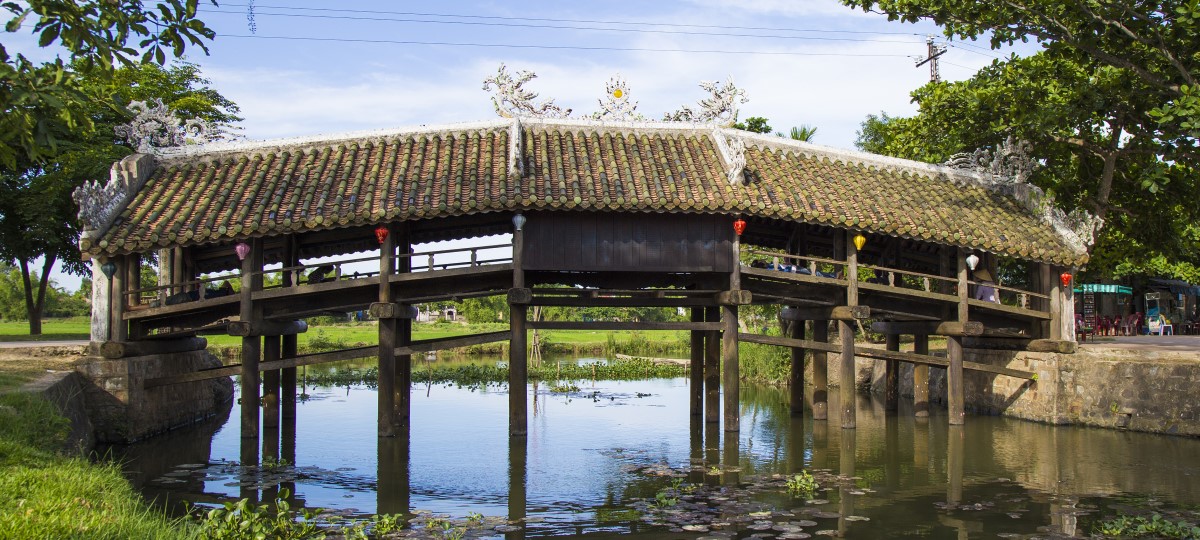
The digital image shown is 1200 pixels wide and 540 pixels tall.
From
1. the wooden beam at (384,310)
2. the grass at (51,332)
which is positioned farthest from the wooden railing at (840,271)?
the grass at (51,332)

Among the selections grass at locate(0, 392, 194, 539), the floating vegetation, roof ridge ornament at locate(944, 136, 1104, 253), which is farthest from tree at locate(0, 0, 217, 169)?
the floating vegetation

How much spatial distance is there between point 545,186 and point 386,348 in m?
3.75

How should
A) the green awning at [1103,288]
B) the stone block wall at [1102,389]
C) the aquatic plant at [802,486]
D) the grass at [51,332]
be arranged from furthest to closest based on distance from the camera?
the green awning at [1103,288]
the grass at [51,332]
the stone block wall at [1102,389]
the aquatic plant at [802,486]

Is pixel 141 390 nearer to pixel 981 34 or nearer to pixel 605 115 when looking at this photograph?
pixel 605 115

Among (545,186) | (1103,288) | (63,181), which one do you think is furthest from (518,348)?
(1103,288)

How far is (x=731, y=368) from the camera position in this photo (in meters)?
18.0

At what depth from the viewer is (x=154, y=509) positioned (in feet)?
39.7

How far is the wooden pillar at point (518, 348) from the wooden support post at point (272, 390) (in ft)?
16.6

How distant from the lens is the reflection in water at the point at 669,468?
1267 cm

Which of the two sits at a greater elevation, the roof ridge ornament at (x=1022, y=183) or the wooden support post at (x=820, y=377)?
the roof ridge ornament at (x=1022, y=183)

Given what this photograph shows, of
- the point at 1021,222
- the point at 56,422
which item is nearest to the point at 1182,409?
the point at 1021,222

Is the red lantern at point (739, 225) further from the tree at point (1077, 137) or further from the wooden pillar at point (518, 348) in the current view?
the tree at point (1077, 137)

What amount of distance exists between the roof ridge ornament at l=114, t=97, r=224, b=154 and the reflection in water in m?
5.27

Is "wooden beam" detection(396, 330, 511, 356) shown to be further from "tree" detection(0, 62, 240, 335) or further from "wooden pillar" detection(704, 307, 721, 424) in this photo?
"tree" detection(0, 62, 240, 335)
